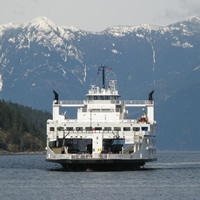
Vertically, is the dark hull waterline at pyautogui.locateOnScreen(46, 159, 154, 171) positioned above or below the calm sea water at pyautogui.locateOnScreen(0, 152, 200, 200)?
above

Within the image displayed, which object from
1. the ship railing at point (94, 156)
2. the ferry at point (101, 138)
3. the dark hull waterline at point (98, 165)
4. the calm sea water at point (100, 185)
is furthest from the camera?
the ferry at point (101, 138)

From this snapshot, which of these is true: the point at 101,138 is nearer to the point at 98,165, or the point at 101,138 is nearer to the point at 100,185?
the point at 98,165

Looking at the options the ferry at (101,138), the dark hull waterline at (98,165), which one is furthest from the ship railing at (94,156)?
the dark hull waterline at (98,165)

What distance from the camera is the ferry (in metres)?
115

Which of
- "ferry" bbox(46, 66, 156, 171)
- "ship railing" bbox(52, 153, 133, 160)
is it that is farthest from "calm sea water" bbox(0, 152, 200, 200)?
"ship railing" bbox(52, 153, 133, 160)

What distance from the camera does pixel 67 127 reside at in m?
120

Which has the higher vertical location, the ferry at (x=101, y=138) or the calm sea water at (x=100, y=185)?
the ferry at (x=101, y=138)

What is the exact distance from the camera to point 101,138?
387ft

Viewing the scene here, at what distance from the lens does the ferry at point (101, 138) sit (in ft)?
378

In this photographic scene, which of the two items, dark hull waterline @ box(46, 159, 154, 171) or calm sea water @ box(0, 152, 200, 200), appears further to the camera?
dark hull waterline @ box(46, 159, 154, 171)

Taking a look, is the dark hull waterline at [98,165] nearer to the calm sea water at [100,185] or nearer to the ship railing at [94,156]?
the ship railing at [94,156]

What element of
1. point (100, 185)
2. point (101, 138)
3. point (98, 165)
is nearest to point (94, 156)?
point (98, 165)

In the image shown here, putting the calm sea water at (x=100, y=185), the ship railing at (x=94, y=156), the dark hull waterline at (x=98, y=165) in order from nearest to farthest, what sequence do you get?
the calm sea water at (x=100, y=185) → the ship railing at (x=94, y=156) → the dark hull waterline at (x=98, y=165)

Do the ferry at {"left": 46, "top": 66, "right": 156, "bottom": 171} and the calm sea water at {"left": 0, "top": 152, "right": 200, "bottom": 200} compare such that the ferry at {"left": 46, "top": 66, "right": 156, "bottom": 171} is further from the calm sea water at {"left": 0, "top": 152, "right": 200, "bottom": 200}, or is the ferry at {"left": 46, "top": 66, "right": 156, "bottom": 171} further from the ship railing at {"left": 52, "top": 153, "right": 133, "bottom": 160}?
the calm sea water at {"left": 0, "top": 152, "right": 200, "bottom": 200}
